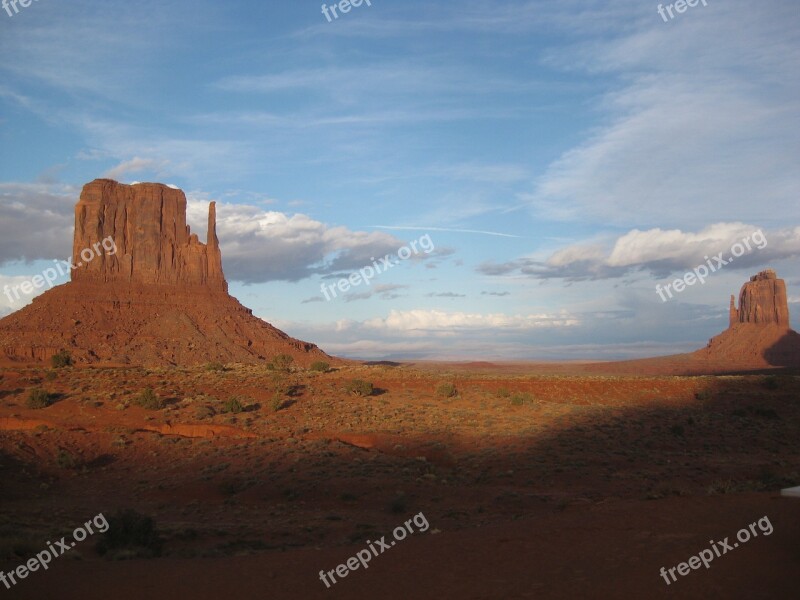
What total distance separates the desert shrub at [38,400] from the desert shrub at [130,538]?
19.6m

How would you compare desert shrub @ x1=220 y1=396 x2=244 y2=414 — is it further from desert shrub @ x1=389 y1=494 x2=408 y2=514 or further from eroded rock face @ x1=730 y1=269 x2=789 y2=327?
eroded rock face @ x1=730 y1=269 x2=789 y2=327

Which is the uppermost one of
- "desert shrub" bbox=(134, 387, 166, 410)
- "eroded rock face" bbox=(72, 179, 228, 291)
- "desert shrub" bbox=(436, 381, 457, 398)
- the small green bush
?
"eroded rock face" bbox=(72, 179, 228, 291)

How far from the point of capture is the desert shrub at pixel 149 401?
32031mm

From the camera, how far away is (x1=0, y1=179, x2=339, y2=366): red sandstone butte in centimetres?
7162

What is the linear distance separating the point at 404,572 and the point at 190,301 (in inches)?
3267

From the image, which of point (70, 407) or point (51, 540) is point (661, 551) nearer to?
point (51, 540)

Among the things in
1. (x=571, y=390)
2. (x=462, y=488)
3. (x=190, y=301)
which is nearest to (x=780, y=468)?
(x=462, y=488)

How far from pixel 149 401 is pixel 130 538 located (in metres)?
Answer: 19.1

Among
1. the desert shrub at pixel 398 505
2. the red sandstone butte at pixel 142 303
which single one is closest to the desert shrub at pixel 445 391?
the desert shrub at pixel 398 505

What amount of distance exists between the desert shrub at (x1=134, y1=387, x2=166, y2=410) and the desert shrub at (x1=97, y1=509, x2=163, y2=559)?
17931mm

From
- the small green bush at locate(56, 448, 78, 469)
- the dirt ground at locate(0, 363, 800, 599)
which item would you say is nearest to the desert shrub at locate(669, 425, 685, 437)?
the dirt ground at locate(0, 363, 800, 599)

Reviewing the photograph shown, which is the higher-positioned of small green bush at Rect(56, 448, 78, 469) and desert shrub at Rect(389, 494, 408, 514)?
small green bush at Rect(56, 448, 78, 469)

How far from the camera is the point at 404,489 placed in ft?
68.9

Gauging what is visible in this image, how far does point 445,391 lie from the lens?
39.3 meters
